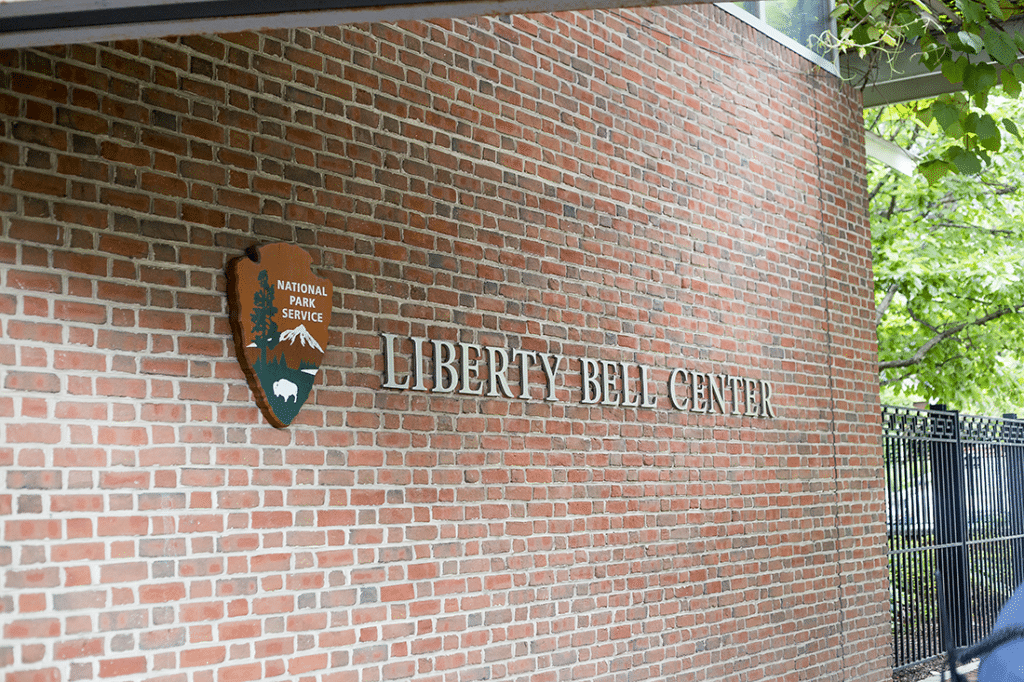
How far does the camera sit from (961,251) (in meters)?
13.0

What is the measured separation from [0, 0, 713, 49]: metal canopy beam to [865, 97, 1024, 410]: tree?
33.1ft

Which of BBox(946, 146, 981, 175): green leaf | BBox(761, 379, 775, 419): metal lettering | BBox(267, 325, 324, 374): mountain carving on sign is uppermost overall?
BBox(946, 146, 981, 175): green leaf

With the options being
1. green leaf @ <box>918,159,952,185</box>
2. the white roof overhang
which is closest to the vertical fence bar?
the white roof overhang

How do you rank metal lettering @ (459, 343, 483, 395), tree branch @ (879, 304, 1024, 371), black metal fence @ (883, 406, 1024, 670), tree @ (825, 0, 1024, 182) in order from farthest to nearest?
1. tree branch @ (879, 304, 1024, 371)
2. black metal fence @ (883, 406, 1024, 670)
3. tree @ (825, 0, 1024, 182)
4. metal lettering @ (459, 343, 483, 395)

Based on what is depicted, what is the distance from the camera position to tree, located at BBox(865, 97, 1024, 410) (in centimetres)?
1255

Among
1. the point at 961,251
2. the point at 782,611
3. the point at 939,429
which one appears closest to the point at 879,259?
the point at 961,251

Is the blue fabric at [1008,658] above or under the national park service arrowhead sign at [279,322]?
under

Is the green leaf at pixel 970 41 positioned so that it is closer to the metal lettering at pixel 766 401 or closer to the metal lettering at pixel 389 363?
the metal lettering at pixel 766 401

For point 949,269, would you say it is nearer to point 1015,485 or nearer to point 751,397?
point 1015,485

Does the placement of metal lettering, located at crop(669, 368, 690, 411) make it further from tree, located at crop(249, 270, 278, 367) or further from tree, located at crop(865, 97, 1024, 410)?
tree, located at crop(865, 97, 1024, 410)

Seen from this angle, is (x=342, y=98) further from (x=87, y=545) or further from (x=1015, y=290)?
(x=1015, y=290)

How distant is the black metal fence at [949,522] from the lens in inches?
398

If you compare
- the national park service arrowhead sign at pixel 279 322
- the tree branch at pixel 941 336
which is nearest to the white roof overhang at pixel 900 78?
the tree branch at pixel 941 336

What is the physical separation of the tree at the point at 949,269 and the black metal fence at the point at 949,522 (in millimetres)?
1060
